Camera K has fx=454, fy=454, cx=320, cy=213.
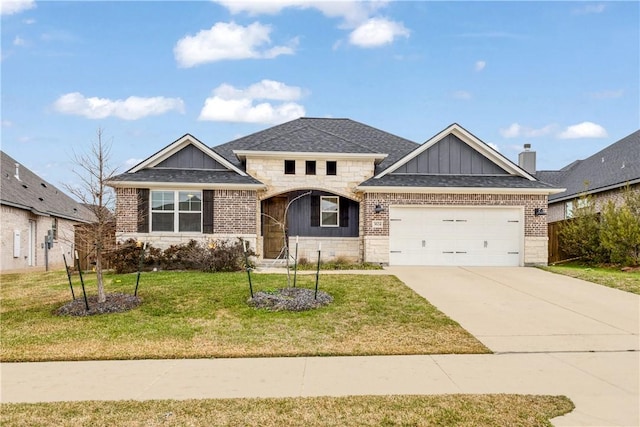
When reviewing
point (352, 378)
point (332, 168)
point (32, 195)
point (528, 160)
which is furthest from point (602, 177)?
point (32, 195)

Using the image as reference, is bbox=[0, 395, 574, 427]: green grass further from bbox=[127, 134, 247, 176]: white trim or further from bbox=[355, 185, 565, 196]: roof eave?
bbox=[127, 134, 247, 176]: white trim

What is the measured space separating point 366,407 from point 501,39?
16460mm

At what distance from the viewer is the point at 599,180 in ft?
73.8

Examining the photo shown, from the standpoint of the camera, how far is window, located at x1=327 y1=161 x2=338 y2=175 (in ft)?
61.4

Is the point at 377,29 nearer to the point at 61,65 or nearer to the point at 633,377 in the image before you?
the point at 61,65

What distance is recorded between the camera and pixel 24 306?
1041 centimetres

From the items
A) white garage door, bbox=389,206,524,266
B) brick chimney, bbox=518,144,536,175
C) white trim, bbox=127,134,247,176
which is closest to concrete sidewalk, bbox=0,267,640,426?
white garage door, bbox=389,206,524,266

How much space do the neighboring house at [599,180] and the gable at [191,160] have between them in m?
14.8

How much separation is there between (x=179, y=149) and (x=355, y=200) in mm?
7393

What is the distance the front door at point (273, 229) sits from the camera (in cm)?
1922

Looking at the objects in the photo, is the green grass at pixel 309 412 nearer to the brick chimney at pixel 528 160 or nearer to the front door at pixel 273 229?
the front door at pixel 273 229

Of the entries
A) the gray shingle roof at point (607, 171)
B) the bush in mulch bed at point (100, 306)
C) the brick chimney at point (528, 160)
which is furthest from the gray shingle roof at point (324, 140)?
the bush in mulch bed at point (100, 306)

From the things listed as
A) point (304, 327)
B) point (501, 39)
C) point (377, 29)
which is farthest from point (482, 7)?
point (304, 327)

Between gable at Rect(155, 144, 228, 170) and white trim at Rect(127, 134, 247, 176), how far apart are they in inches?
4.4
